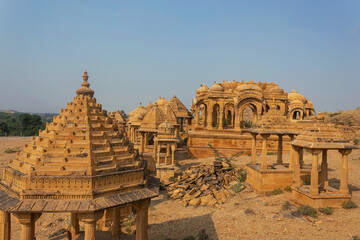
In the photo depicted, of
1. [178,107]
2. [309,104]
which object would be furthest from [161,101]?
[309,104]

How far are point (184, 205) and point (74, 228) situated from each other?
19.4 feet

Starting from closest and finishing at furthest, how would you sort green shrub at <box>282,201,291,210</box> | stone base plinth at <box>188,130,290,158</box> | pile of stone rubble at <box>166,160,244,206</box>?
green shrub at <box>282,201,291,210</box>
pile of stone rubble at <box>166,160,244,206</box>
stone base plinth at <box>188,130,290,158</box>

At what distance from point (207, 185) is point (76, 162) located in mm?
9983

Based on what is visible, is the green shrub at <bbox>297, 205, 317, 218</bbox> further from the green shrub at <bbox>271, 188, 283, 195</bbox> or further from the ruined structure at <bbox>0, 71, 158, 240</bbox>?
the ruined structure at <bbox>0, 71, 158, 240</bbox>

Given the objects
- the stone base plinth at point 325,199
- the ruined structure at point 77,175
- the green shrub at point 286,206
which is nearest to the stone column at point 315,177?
the stone base plinth at point 325,199

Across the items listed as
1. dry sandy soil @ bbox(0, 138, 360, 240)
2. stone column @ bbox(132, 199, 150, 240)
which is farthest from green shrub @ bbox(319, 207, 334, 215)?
stone column @ bbox(132, 199, 150, 240)

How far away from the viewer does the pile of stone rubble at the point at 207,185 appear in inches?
547

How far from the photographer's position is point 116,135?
7.68 m

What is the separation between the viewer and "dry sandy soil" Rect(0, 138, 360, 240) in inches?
376

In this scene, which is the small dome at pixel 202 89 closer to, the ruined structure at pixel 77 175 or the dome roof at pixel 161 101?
the dome roof at pixel 161 101

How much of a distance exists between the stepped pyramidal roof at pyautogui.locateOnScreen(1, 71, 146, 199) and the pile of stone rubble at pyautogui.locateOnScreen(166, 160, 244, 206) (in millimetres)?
7185

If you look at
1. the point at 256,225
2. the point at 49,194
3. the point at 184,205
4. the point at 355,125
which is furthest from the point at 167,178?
the point at 355,125

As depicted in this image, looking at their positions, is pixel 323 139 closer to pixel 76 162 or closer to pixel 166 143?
pixel 76 162

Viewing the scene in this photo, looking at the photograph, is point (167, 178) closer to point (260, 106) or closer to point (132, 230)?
point (132, 230)
